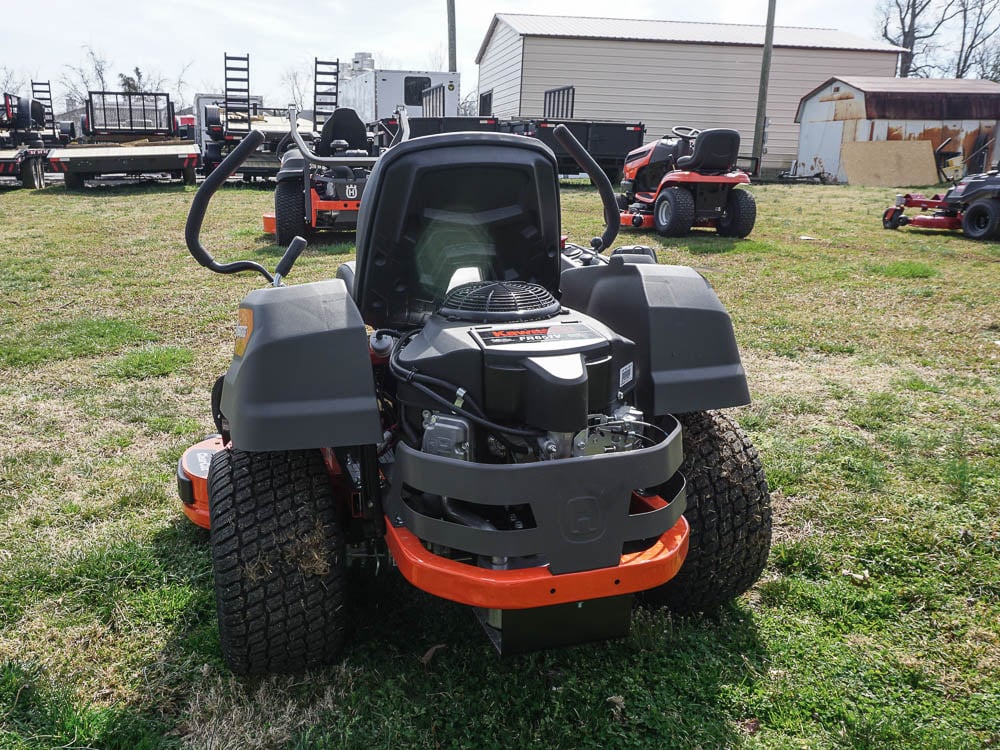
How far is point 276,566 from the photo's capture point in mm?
2094

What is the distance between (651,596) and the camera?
2.59 meters

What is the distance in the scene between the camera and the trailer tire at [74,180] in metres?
15.8

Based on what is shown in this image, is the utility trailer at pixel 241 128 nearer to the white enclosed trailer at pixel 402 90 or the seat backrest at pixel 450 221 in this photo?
the white enclosed trailer at pixel 402 90

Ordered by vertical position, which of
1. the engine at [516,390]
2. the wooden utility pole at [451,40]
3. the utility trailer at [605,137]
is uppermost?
the wooden utility pole at [451,40]

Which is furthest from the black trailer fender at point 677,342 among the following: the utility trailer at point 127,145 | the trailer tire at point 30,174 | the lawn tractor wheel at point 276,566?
the trailer tire at point 30,174

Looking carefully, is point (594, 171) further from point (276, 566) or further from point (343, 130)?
point (343, 130)

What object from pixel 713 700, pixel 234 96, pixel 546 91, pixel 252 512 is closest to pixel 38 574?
pixel 252 512

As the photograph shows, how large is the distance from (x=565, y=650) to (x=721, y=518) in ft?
2.02

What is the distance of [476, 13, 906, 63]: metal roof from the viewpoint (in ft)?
80.6

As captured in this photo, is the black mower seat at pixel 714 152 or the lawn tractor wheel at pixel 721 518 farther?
the black mower seat at pixel 714 152

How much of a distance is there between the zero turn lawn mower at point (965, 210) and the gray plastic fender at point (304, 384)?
10.5 metres

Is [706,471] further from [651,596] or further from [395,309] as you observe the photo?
[395,309]

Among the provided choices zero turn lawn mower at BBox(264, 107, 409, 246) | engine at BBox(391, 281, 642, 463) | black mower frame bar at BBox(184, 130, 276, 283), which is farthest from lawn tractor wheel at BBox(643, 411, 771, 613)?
zero turn lawn mower at BBox(264, 107, 409, 246)

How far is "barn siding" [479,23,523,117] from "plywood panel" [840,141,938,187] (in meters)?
10.0
